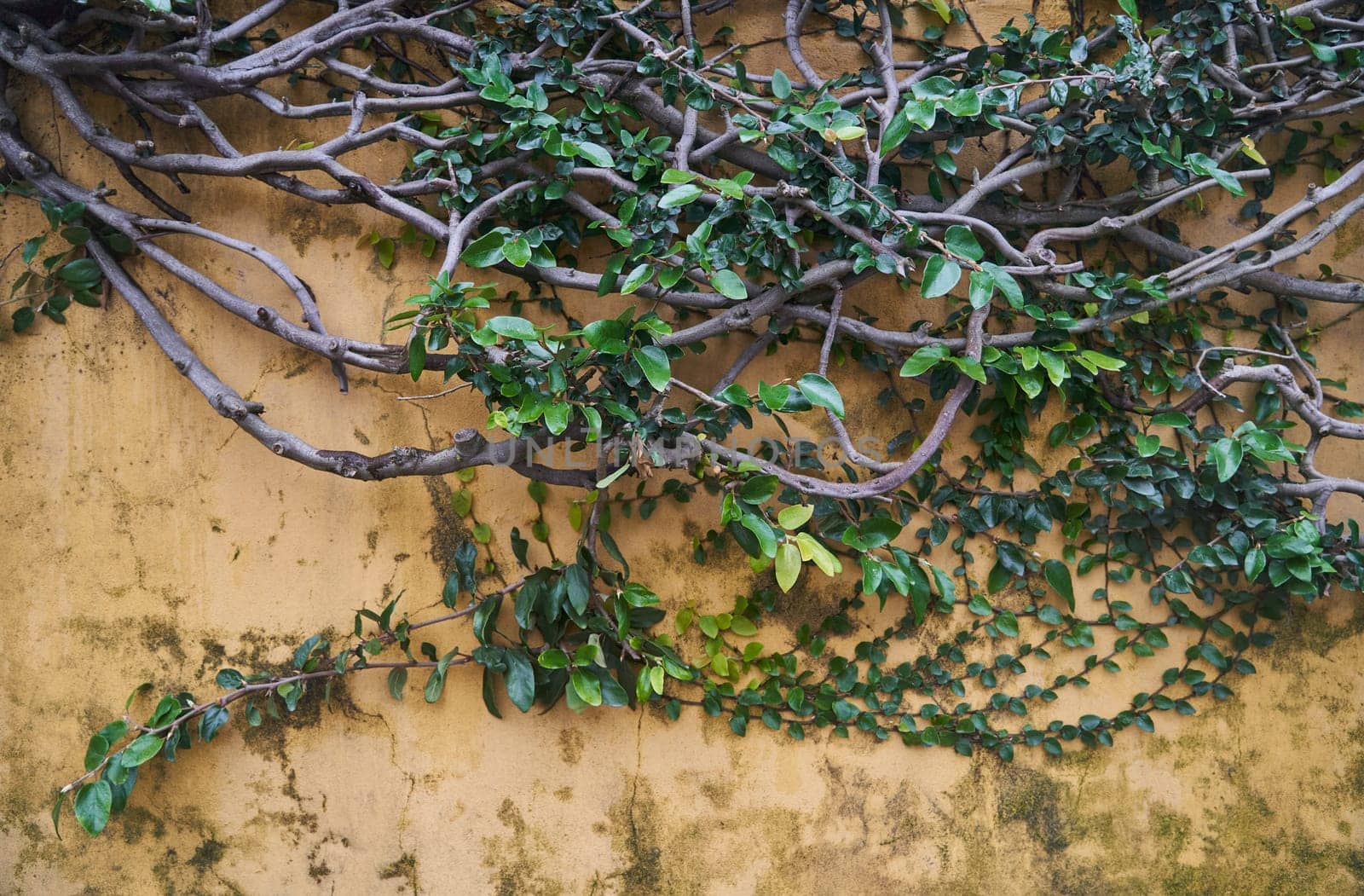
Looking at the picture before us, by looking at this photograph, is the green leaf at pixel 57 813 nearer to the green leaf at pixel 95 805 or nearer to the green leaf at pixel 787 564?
the green leaf at pixel 95 805

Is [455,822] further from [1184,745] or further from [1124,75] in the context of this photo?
[1124,75]

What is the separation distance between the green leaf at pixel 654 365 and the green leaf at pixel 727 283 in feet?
0.47

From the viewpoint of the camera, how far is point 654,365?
1.46 meters

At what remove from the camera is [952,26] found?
1.88 m

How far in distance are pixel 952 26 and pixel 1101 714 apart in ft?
4.85

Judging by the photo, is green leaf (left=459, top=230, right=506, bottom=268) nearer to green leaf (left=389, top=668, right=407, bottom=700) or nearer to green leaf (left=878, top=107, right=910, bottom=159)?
green leaf (left=878, top=107, right=910, bottom=159)

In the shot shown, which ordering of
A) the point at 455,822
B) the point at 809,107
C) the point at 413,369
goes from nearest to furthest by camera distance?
the point at 413,369
the point at 809,107
the point at 455,822

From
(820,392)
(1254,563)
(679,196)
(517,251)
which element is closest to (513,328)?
(517,251)

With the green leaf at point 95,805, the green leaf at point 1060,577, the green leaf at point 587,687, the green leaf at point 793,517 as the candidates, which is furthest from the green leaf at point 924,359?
the green leaf at point 95,805

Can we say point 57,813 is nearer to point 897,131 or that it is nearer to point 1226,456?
point 897,131

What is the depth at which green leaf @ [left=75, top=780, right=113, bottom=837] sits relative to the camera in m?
1.66

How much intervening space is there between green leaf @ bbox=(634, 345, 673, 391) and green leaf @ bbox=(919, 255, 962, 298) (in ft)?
1.41

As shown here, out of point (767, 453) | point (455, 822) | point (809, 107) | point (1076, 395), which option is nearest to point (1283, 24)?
point (1076, 395)

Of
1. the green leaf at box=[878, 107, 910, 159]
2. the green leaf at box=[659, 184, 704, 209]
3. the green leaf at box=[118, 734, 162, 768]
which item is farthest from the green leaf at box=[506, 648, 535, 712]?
the green leaf at box=[878, 107, 910, 159]
